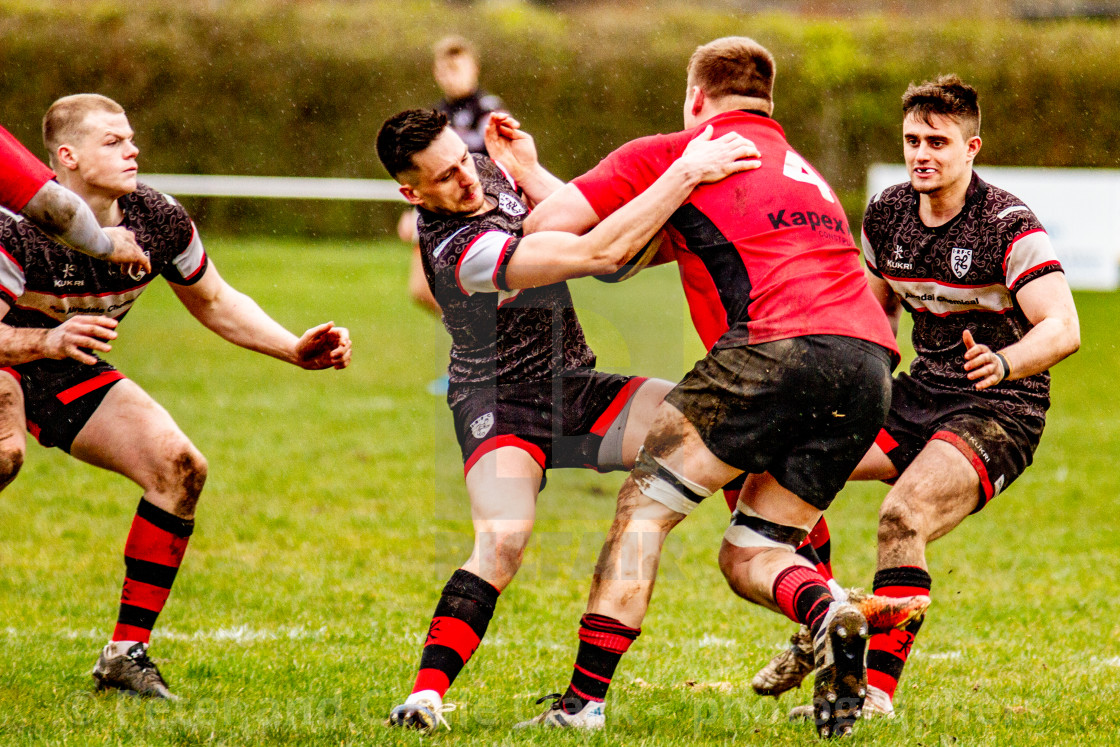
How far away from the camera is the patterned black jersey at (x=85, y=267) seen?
428 cm

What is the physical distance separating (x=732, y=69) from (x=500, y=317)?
110cm

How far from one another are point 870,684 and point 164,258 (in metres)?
2.83

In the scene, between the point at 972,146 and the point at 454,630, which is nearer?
the point at 454,630

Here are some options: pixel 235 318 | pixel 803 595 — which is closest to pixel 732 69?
pixel 803 595

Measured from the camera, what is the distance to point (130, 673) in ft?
14.1

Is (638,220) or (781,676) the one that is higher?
(638,220)

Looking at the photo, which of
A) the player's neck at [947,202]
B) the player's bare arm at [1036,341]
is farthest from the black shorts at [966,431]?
the player's neck at [947,202]

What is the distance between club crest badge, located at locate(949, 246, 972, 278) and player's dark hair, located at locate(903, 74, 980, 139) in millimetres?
398

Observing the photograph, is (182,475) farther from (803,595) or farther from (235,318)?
(803,595)

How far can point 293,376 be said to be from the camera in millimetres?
12000

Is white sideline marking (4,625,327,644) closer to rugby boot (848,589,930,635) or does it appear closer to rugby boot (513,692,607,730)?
rugby boot (513,692,607,730)

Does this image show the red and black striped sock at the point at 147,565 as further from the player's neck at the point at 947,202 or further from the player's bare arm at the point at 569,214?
the player's neck at the point at 947,202

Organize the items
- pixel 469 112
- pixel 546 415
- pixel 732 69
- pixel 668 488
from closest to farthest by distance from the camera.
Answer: pixel 668 488 → pixel 732 69 → pixel 546 415 → pixel 469 112

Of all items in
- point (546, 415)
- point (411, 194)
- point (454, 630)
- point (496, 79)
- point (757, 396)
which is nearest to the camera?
point (757, 396)
